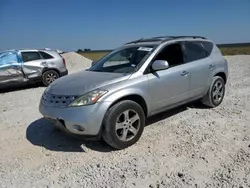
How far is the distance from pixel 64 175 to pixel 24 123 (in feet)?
8.64

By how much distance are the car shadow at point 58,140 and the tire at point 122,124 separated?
0.75ft

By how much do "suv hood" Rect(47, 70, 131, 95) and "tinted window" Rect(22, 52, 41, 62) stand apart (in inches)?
249

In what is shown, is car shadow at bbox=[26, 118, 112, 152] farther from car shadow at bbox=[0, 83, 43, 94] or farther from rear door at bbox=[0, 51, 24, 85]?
car shadow at bbox=[0, 83, 43, 94]

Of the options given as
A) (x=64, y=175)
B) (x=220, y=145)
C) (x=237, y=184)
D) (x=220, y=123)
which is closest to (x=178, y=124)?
(x=220, y=123)

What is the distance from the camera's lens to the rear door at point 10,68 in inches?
390

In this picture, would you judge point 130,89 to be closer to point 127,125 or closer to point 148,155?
point 127,125

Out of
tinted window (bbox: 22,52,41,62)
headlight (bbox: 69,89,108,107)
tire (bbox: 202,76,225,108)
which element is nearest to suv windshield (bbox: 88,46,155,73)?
headlight (bbox: 69,89,108,107)

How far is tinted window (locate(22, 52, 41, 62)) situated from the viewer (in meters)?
10.4

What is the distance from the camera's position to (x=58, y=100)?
413 cm

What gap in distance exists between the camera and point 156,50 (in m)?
4.78

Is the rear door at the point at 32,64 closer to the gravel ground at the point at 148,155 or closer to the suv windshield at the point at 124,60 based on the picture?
the gravel ground at the point at 148,155

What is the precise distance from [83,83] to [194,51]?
2.57 meters

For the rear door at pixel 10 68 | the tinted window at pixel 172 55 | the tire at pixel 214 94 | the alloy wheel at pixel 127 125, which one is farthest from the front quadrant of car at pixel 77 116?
the rear door at pixel 10 68

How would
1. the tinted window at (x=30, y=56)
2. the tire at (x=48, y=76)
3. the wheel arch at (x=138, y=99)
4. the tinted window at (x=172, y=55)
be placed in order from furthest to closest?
the tire at (x=48, y=76) → the tinted window at (x=30, y=56) → the tinted window at (x=172, y=55) → the wheel arch at (x=138, y=99)
